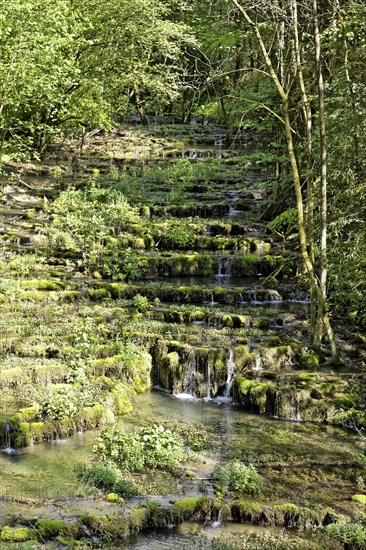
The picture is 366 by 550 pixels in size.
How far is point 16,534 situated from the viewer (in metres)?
7.08

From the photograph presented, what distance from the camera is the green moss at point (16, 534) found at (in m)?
7.02

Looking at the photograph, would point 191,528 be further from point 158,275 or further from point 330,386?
point 158,275

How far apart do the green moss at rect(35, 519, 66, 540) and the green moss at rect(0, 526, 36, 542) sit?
0.11 meters

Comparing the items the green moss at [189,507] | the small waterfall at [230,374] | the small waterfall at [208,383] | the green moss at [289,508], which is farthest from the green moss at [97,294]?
the green moss at [289,508]

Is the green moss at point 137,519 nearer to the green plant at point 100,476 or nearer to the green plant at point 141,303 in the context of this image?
the green plant at point 100,476

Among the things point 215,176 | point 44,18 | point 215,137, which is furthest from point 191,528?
point 215,137

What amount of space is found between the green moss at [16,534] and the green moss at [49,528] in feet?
0.35

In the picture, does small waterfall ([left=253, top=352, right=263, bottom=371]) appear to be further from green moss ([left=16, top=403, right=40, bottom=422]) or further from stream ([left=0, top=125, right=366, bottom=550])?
green moss ([left=16, top=403, right=40, bottom=422])

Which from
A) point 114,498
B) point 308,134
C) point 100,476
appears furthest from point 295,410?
point 308,134

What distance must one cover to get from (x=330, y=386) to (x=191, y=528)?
16.4 feet

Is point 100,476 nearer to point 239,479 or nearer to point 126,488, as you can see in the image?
point 126,488

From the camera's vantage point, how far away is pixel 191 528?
25.8 feet

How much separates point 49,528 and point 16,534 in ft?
1.27

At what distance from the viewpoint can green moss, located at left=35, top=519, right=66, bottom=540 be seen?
7254 millimetres
